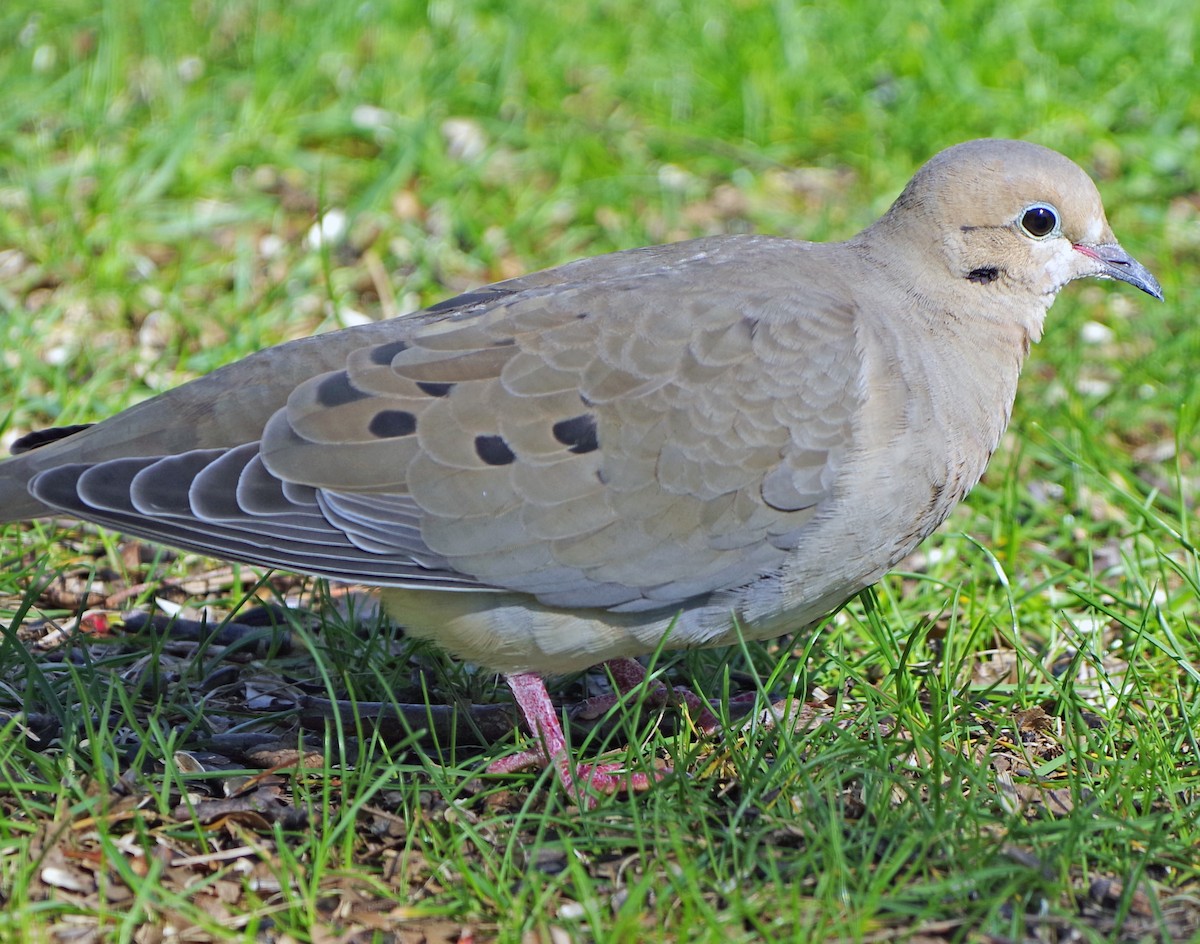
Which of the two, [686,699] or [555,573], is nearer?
[555,573]

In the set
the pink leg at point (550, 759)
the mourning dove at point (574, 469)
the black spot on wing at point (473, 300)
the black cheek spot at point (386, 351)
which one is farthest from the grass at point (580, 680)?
the black spot on wing at point (473, 300)

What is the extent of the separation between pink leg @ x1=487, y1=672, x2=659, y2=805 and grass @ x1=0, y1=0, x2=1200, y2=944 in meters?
0.07

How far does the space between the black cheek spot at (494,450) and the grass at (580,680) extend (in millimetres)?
591

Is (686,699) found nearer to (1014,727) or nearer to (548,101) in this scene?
(1014,727)

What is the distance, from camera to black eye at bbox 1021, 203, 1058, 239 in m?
3.75

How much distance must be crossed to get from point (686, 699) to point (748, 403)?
Answer: 0.96 metres

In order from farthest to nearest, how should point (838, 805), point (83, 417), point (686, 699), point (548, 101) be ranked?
point (548, 101)
point (83, 417)
point (686, 699)
point (838, 805)

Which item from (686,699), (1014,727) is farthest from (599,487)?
(1014,727)

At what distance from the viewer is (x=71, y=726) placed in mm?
3400

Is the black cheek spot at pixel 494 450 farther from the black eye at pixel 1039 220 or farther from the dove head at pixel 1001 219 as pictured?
the black eye at pixel 1039 220

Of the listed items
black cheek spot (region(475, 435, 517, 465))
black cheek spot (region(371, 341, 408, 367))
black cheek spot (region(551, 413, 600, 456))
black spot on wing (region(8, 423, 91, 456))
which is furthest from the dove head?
black spot on wing (region(8, 423, 91, 456))

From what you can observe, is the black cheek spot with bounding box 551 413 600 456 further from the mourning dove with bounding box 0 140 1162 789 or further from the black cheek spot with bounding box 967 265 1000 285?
the black cheek spot with bounding box 967 265 1000 285

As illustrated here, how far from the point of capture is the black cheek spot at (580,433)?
11.0 feet

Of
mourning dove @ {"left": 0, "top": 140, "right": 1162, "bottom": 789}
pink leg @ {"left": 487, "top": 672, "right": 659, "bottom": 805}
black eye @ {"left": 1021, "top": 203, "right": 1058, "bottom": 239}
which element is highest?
black eye @ {"left": 1021, "top": 203, "right": 1058, "bottom": 239}
